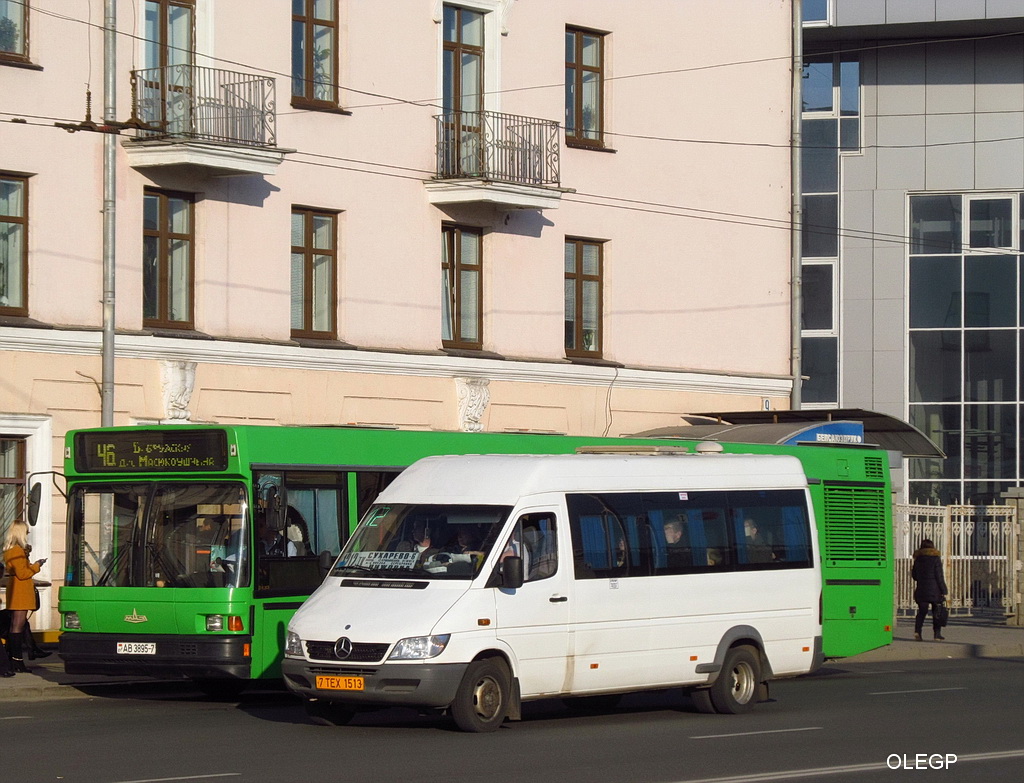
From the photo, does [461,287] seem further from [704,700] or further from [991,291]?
[991,291]

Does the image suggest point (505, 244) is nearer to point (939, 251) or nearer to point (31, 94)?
point (31, 94)

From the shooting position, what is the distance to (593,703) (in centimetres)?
1820

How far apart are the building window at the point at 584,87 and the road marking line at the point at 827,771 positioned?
20442 mm

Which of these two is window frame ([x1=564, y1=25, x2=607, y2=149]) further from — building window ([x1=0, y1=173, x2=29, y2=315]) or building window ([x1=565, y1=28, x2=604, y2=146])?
building window ([x1=0, y1=173, x2=29, y2=315])

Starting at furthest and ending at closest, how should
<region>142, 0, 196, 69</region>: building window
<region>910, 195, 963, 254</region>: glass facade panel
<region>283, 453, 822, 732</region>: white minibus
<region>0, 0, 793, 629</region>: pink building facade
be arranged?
<region>910, 195, 963, 254</region>: glass facade panel → <region>142, 0, 196, 69</region>: building window → <region>0, 0, 793, 629</region>: pink building facade → <region>283, 453, 822, 732</region>: white minibus

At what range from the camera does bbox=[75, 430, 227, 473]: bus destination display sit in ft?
58.1

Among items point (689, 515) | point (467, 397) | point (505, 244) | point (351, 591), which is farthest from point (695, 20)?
point (351, 591)

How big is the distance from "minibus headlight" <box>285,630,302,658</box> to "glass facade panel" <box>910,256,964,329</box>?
34437mm

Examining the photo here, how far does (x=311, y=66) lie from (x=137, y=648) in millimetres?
13723

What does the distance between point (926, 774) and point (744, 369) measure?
929 inches

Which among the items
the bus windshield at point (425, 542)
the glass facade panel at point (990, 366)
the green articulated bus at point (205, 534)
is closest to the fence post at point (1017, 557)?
the glass facade panel at point (990, 366)

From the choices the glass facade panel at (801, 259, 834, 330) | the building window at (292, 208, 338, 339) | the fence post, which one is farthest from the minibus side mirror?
the glass facade panel at (801, 259, 834, 330)

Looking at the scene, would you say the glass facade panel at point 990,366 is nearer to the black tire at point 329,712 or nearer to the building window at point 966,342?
the building window at point 966,342

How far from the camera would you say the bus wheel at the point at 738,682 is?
17.2m
